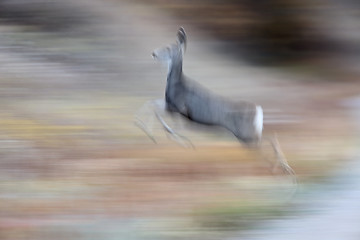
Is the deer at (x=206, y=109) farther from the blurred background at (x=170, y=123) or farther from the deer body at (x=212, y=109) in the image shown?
the blurred background at (x=170, y=123)

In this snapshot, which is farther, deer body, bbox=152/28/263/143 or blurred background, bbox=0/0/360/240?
deer body, bbox=152/28/263/143

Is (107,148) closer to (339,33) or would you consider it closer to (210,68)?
(210,68)

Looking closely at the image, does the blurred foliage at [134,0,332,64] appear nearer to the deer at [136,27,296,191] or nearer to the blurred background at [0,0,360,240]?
the blurred background at [0,0,360,240]

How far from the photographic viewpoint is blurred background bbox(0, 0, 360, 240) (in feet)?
25.0

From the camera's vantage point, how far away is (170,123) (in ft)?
30.2

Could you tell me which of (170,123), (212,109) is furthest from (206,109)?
(170,123)

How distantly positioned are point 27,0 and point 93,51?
2658 mm

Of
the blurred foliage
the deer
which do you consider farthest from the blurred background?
the deer

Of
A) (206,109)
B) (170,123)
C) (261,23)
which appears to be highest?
(206,109)

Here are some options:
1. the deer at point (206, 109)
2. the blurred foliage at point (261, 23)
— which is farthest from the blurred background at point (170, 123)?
the deer at point (206, 109)

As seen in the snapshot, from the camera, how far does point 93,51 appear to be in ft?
52.9

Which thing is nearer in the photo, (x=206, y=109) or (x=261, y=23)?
(x=206, y=109)

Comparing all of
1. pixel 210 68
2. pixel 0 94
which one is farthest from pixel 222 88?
pixel 0 94

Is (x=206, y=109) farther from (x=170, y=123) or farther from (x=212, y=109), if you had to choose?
(x=170, y=123)
